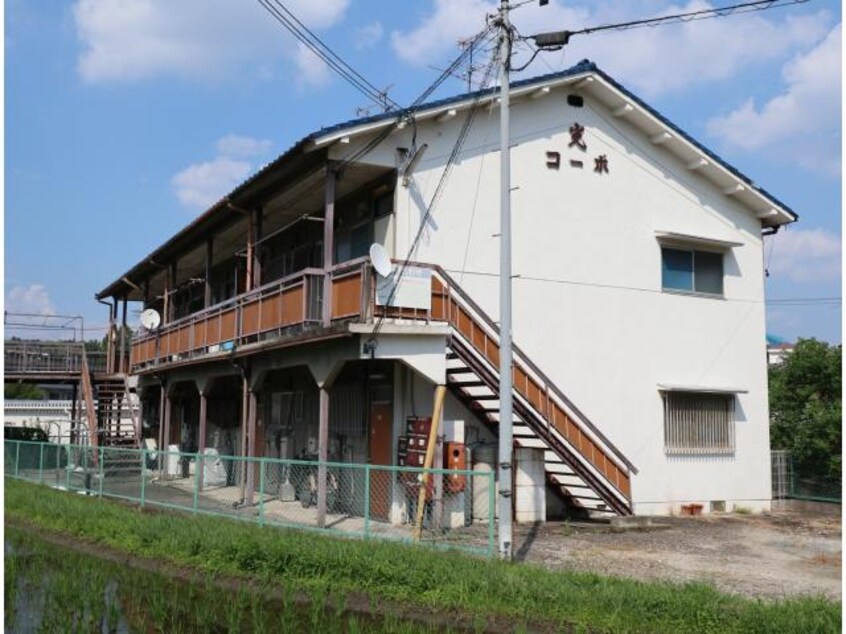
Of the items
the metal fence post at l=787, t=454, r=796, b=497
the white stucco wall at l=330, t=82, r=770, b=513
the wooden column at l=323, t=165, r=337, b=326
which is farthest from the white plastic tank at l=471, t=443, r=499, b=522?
the metal fence post at l=787, t=454, r=796, b=497

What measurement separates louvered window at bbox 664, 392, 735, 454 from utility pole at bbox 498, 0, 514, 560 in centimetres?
759

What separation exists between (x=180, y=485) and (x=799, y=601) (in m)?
14.8

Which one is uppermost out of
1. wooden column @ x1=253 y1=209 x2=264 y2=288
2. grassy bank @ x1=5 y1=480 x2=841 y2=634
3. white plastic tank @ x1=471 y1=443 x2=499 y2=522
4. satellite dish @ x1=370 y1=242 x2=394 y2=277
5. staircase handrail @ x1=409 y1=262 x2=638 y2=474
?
wooden column @ x1=253 y1=209 x2=264 y2=288

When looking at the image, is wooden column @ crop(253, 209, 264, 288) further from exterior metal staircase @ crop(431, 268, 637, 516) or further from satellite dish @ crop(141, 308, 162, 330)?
satellite dish @ crop(141, 308, 162, 330)

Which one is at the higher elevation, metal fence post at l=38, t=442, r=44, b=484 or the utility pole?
the utility pole

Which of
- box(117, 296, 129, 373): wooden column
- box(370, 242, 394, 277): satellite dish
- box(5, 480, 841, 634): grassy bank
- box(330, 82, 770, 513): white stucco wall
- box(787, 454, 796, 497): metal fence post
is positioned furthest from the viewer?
box(117, 296, 129, 373): wooden column

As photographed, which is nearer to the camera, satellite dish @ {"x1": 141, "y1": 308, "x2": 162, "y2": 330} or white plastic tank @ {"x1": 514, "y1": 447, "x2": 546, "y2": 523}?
white plastic tank @ {"x1": 514, "y1": 447, "x2": 546, "y2": 523}

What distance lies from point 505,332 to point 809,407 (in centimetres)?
1290

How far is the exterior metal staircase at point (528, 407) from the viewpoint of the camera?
42.0 feet

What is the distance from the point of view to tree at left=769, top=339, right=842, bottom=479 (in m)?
19.0

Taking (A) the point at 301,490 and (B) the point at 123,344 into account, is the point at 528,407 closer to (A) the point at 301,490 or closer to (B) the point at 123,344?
(A) the point at 301,490

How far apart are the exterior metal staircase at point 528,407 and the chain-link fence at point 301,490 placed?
1.23 metres

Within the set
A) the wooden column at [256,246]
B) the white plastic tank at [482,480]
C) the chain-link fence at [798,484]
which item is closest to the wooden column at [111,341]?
the wooden column at [256,246]

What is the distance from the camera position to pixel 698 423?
16.9m
